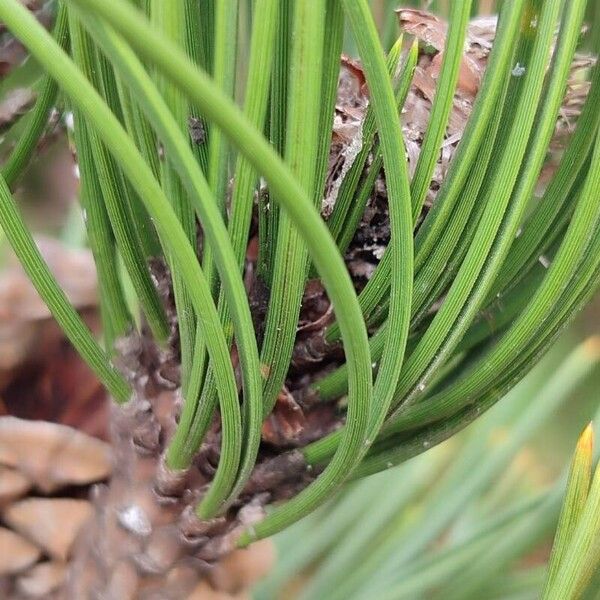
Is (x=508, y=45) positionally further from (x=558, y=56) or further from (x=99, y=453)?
(x=99, y=453)

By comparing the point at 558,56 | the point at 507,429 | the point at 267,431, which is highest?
the point at 558,56

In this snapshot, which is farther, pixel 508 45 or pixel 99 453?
pixel 99 453

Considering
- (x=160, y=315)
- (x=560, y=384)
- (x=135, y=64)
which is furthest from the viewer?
(x=560, y=384)

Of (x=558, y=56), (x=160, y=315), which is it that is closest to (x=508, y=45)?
(x=558, y=56)

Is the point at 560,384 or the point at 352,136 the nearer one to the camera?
the point at 352,136

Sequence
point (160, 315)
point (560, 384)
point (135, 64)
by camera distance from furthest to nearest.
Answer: point (560, 384), point (160, 315), point (135, 64)

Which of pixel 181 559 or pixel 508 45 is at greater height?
pixel 508 45

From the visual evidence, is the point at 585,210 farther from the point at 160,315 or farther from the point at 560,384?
the point at 560,384

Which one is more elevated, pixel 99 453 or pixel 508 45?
pixel 508 45

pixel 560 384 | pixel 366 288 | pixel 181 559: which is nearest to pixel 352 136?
Result: pixel 366 288
